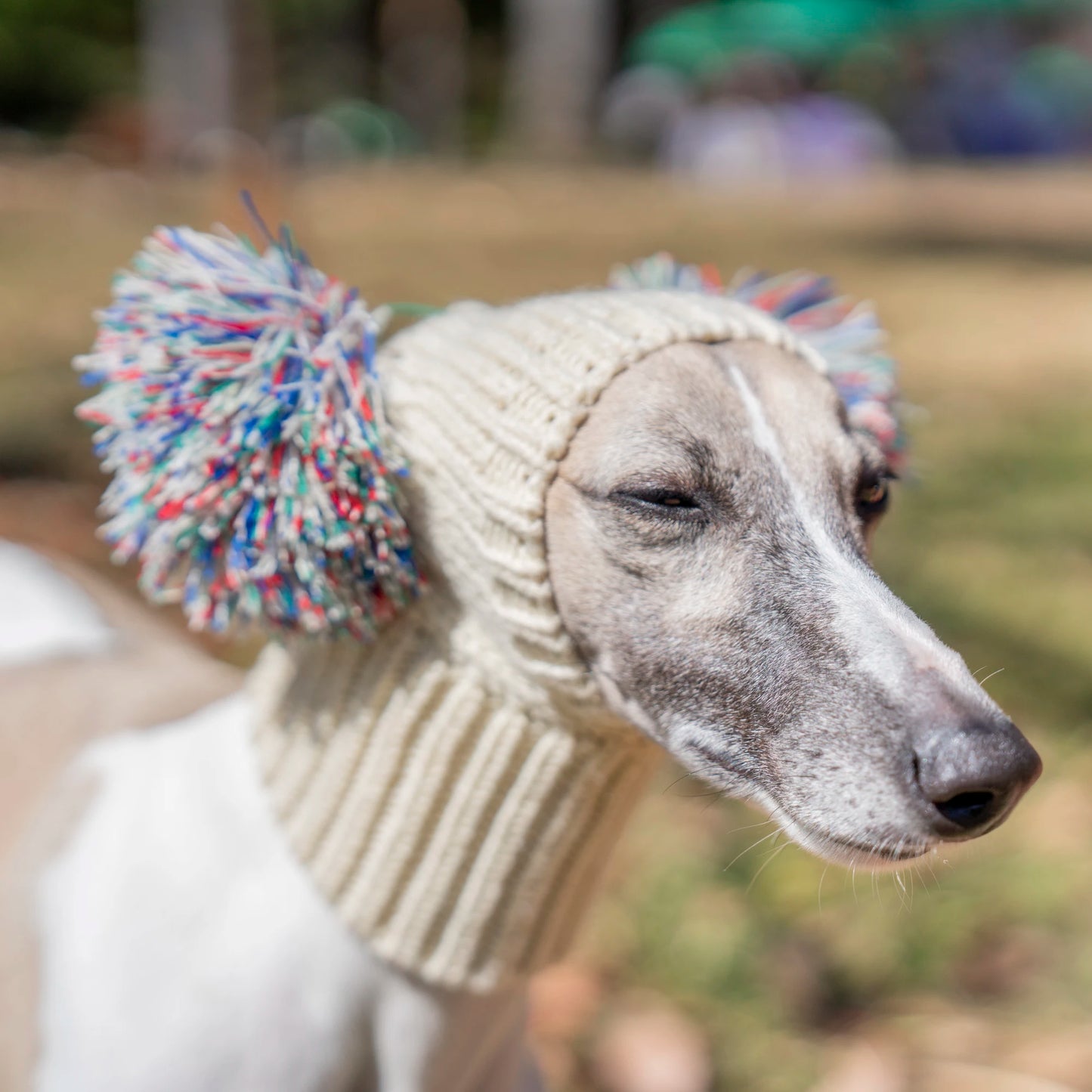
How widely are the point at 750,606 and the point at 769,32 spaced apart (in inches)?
633

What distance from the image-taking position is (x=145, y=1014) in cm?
134

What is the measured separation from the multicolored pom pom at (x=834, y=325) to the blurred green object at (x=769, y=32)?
15.5m

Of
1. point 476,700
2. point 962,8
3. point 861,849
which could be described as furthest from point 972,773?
point 962,8

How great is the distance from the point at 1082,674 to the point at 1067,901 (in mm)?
900

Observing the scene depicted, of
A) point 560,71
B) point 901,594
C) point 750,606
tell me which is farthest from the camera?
point 560,71

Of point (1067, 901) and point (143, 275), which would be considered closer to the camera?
point (143, 275)

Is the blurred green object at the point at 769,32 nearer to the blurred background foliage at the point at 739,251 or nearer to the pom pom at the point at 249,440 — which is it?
the blurred background foliage at the point at 739,251

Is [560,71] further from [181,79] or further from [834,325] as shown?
[834,325]

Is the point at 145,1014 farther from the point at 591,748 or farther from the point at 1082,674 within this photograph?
the point at 1082,674

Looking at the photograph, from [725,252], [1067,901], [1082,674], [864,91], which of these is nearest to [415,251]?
[725,252]

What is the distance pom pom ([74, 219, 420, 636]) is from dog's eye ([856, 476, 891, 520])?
0.48 metres

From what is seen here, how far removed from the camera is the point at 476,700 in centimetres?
133

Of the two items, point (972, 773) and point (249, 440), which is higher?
point (249, 440)

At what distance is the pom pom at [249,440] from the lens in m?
1.27
